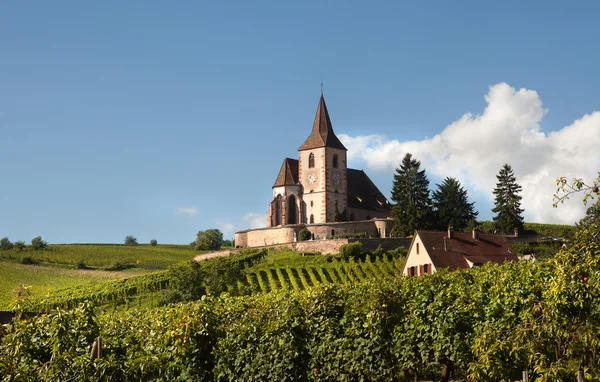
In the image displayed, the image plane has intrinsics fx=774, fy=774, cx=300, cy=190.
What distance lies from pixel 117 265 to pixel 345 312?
208ft

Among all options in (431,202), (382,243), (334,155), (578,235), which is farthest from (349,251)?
(578,235)

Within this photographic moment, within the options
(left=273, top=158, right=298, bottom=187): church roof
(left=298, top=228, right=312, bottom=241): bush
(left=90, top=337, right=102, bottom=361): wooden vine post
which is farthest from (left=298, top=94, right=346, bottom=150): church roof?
(left=90, top=337, right=102, bottom=361): wooden vine post

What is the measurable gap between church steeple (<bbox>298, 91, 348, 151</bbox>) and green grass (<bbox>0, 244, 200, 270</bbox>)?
19.1 meters

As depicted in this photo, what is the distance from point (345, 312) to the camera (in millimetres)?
19172

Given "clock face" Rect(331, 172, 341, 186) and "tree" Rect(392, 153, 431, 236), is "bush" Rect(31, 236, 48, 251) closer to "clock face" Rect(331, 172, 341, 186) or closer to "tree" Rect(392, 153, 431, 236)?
"clock face" Rect(331, 172, 341, 186)

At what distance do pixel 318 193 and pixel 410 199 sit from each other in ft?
32.8

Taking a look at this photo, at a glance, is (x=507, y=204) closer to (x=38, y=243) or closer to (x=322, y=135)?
(x=322, y=135)

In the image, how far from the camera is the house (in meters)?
45.3

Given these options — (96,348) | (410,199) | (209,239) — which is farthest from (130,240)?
(96,348)

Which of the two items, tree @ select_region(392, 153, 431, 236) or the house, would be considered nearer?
the house

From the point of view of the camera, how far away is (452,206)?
70938 mm

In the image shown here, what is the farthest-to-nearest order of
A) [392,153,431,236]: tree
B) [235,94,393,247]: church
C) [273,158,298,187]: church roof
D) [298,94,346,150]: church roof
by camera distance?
[298,94,346,150]: church roof
[273,158,298,187]: church roof
[235,94,393,247]: church
[392,153,431,236]: tree

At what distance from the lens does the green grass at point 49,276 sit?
67938 millimetres

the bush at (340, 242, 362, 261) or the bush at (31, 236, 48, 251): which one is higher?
the bush at (31, 236, 48, 251)
